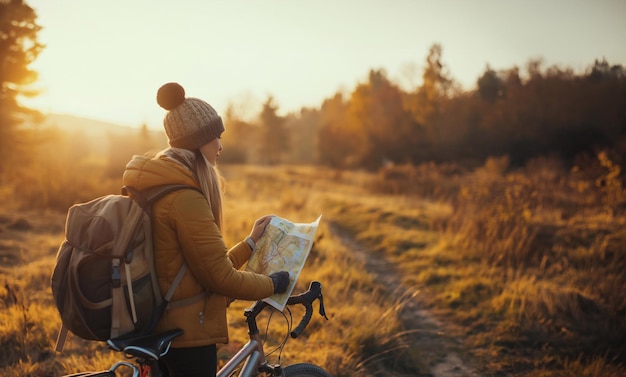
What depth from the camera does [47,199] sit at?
10625 millimetres

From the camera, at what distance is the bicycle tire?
7.58 ft

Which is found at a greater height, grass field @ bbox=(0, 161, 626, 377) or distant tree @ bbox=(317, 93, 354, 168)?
distant tree @ bbox=(317, 93, 354, 168)

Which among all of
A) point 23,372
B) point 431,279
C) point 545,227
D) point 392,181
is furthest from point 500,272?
point 392,181

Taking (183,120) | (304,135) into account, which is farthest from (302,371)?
(304,135)

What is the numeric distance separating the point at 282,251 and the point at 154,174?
2.41 ft

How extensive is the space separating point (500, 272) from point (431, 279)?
107 centimetres

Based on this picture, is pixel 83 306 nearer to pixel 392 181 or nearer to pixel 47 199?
pixel 47 199

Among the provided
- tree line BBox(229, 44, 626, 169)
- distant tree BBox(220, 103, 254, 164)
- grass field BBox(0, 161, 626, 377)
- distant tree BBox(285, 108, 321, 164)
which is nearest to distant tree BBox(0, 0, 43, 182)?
grass field BBox(0, 161, 626, 377)

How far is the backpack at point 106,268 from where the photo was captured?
1571 mm

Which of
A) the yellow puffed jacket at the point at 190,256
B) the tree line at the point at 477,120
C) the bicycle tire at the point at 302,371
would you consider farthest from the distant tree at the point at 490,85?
the yellow puffed jacket at the point at 190,256

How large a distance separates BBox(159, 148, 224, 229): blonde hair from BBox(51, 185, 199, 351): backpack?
18 cm

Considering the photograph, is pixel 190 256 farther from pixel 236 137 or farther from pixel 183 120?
pixel 236 137

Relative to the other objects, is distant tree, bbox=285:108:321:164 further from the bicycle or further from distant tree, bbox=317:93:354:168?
the bicycle

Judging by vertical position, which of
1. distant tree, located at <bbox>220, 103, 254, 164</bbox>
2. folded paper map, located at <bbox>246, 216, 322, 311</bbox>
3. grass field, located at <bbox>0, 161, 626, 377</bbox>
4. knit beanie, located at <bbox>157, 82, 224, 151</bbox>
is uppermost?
distant tree, located at <bbox>220, 103, 254, 164</bbox>
